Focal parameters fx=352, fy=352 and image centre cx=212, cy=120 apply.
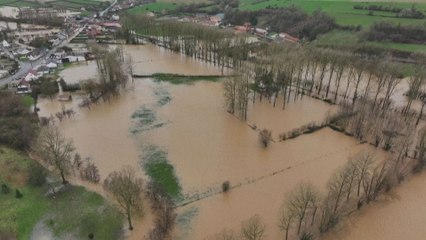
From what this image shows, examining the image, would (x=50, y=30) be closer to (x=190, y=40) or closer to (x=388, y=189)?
(x=190, y=40)

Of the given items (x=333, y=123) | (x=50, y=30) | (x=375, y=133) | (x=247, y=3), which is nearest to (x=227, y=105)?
(x=333, y=123)

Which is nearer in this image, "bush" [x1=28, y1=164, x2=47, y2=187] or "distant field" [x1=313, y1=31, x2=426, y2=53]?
"bush" [x1=28, y1=164, x2=47, y2=187]

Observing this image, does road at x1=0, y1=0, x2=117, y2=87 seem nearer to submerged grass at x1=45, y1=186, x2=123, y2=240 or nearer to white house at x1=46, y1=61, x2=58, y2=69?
white house at x1=46, y1=61, x2=58, y2=69

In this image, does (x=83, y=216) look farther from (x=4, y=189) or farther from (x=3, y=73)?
(x=3, y=73)

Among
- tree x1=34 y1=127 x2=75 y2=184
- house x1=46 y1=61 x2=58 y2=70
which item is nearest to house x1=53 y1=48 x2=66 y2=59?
house x1=46 y1=61 x2=58 y2=70

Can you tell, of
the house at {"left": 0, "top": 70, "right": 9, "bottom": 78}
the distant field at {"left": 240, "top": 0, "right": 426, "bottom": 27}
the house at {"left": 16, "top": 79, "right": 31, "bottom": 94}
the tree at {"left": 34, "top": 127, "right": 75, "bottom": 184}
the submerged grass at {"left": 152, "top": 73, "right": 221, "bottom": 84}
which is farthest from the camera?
the distant field at {"left": 240, "top": 0, "right": 426, "bottom": 27}
